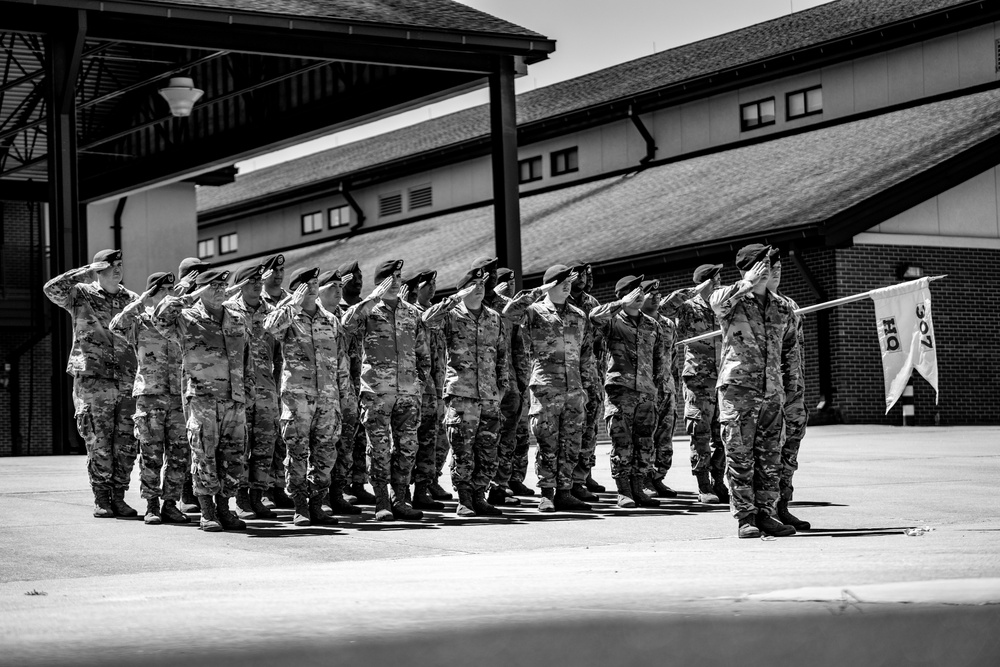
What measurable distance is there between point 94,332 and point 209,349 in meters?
1.57

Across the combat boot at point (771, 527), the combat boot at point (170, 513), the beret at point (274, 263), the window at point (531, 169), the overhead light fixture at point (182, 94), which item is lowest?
the combat boot at point (771, 527)

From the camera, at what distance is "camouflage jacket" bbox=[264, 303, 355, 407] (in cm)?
1085

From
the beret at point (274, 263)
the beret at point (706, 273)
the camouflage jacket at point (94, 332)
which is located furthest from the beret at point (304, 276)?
the beret at point (706, 273)

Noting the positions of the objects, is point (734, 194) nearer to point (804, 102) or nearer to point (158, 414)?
point (804, 102)

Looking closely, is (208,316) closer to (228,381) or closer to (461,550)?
(228,381)

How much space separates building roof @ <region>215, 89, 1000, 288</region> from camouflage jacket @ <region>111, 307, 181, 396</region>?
544 inches

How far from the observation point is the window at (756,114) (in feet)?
102

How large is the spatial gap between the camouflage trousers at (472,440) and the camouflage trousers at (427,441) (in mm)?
567

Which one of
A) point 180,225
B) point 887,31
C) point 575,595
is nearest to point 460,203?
point 180,225

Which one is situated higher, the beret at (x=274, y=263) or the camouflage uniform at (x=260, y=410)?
the beret at (x=274, y=263)

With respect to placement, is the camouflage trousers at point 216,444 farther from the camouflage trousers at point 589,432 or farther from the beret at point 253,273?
the camouflage trousers at point 589,432

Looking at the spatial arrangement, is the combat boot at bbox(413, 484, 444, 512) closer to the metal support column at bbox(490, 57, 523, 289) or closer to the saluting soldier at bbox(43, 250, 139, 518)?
the saluting soldier at bbox(43, 250, 139, 518)

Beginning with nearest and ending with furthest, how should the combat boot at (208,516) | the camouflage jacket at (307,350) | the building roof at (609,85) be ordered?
the combat boot at (208,516) < the camouflage jacket at (307,350) < the building roof at (609,85)

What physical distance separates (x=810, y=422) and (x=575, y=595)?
1792 cm
